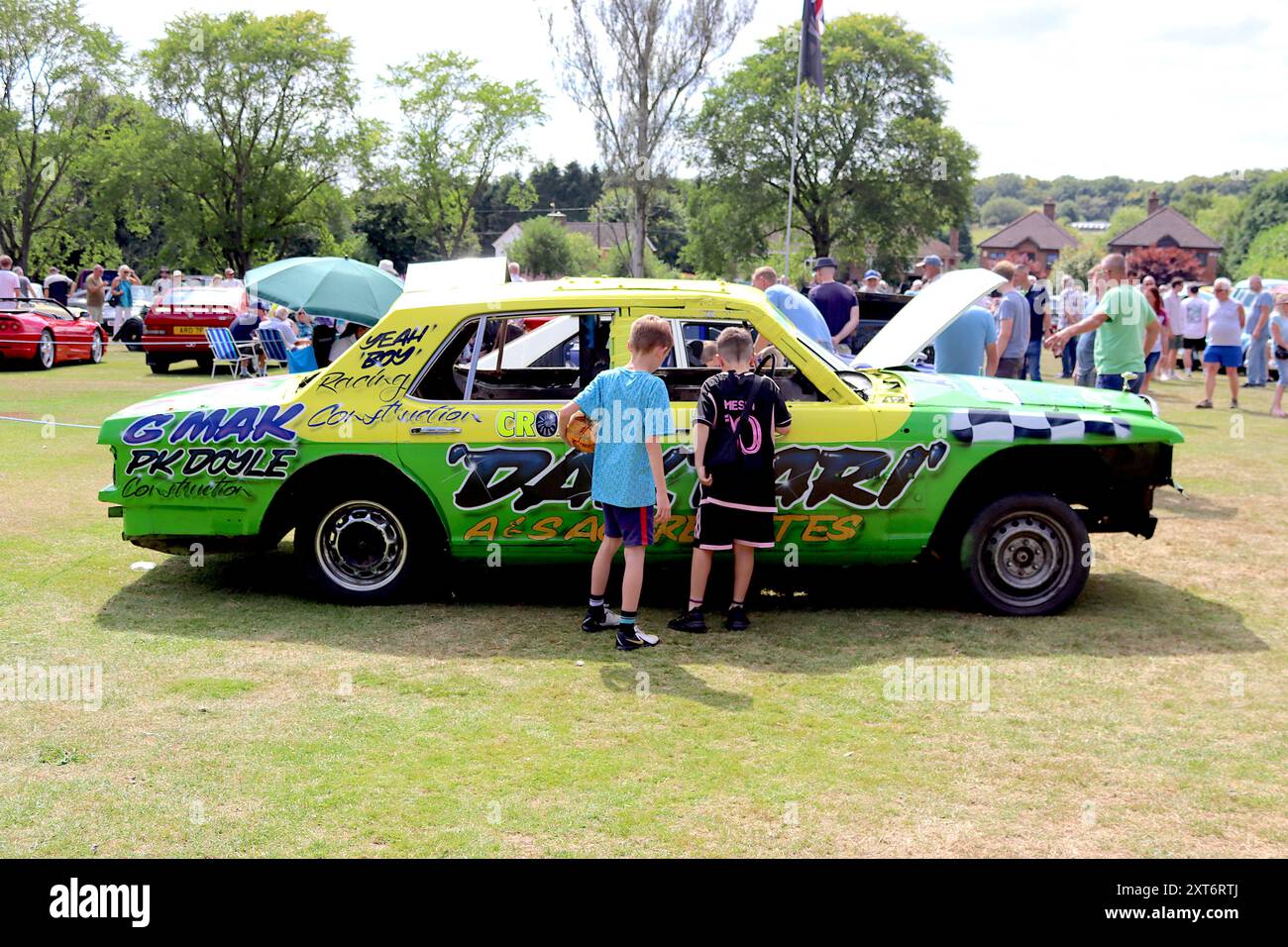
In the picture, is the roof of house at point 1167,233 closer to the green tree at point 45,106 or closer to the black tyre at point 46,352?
the green tree at point 45,106

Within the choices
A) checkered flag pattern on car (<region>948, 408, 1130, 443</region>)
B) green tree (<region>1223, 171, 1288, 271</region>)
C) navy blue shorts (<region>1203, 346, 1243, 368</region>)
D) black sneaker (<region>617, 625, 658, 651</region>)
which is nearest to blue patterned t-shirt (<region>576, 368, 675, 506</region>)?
black sneaker (<region>617, 625, 658, 651</region>)

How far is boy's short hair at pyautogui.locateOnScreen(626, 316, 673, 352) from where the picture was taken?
6.17m

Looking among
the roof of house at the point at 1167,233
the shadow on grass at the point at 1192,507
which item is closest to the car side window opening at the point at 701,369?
the shadow on grass at the point at 1192,507

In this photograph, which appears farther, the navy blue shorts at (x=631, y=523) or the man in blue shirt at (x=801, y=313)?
the man in blue shirt at (x=801, y=313)

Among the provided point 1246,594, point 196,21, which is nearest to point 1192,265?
point 196,21

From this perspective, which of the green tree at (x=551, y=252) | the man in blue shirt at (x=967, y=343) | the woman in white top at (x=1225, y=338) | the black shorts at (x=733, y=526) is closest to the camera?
the black shorts at (x=733, y=526)

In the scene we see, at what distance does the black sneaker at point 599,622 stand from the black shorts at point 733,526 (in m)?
0.63

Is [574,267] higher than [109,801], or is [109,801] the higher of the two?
[574,267]

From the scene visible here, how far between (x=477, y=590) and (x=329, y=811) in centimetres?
326

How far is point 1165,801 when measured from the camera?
450 cm

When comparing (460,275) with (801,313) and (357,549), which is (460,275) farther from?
(801,313)

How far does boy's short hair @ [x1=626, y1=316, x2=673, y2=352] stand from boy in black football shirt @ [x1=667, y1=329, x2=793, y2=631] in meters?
0.39

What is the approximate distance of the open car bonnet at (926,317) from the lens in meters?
7.45
